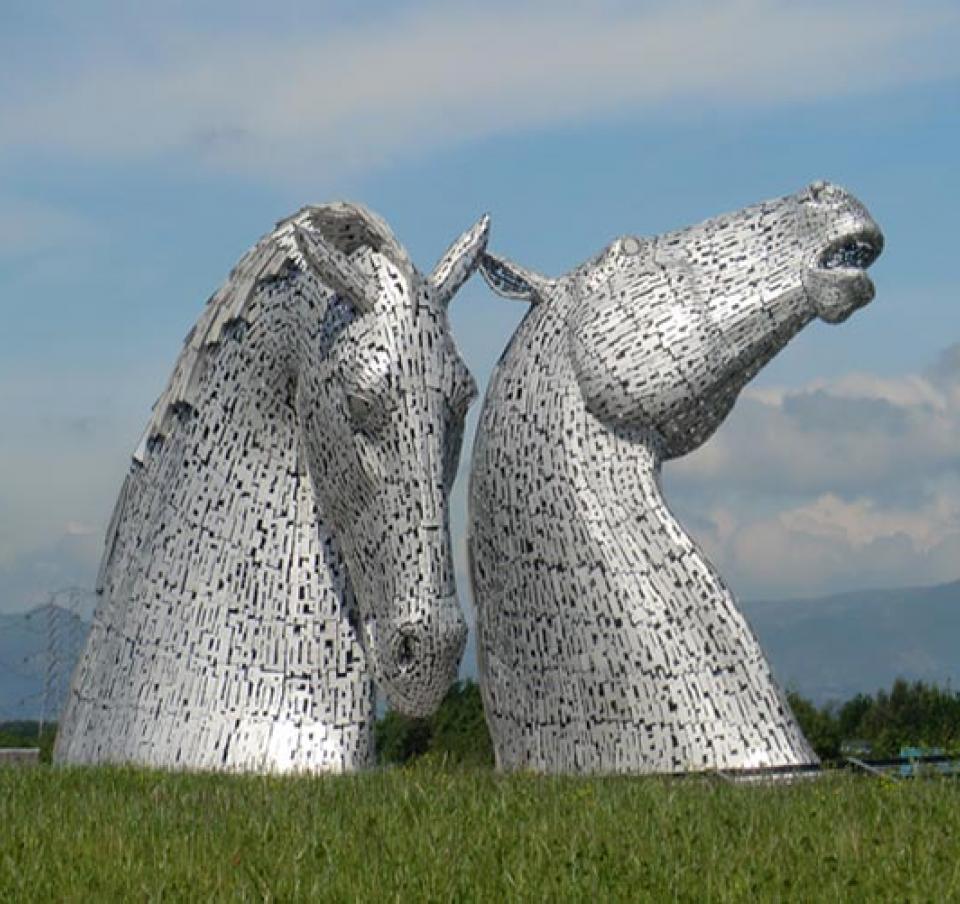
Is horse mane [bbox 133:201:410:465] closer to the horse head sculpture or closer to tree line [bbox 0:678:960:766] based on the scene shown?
the horse head sculpture

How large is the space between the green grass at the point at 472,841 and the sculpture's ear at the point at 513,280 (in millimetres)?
3846

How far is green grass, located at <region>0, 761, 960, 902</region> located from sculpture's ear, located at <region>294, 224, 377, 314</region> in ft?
7.56

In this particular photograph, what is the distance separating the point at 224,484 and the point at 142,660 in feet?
3.33

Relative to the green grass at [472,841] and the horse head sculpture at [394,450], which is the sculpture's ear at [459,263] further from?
the green grass at [472,841]

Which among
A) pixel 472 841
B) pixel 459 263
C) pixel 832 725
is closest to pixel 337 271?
pixel 459 263

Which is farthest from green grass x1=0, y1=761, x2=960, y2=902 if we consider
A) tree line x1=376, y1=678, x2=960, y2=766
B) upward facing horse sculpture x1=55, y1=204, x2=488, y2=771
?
tree line x1=376, y1=678, x2=960, y2=766

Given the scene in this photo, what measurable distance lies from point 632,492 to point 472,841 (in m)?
4.35

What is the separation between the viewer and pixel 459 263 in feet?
29.5

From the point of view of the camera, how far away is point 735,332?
34.0 ft

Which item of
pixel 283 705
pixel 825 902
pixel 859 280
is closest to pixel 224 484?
pixel 283 705

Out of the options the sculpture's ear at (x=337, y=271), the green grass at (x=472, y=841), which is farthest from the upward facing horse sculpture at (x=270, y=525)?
the green grass at (x=472, y=841)

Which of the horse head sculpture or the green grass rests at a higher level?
the horse head sculpture

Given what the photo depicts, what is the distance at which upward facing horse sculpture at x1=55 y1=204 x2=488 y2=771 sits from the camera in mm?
8188

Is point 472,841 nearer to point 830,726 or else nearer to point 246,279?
point 246,279
